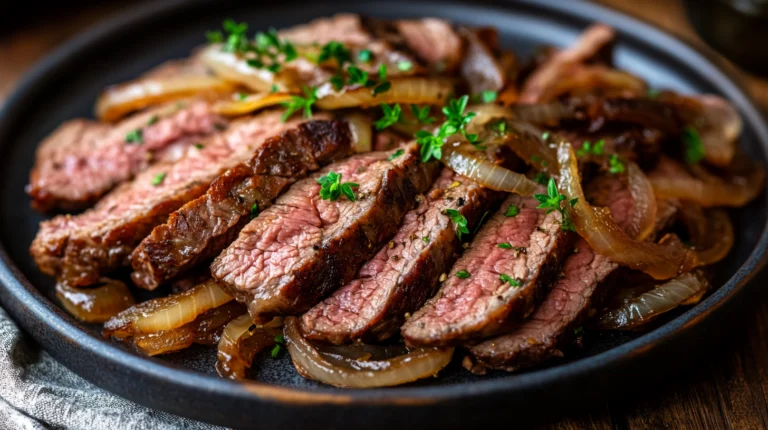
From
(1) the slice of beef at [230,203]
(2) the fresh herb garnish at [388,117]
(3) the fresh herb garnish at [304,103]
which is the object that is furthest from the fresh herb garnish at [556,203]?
(3) the fresh herb garnish at [304,103]

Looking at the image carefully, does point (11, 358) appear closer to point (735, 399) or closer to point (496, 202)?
point (496, 202)

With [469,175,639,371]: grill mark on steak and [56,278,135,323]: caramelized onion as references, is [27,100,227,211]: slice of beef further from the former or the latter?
[469,175,639,371]: grill mark on steak

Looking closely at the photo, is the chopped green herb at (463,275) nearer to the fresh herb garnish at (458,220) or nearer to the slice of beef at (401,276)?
the slice of beef at (401,276)

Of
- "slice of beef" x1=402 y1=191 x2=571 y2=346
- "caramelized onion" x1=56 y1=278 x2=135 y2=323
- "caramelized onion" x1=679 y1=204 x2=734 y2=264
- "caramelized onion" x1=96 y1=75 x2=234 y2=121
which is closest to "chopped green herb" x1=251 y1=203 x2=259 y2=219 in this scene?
"caramelized onion" x1=56 y1=278 x2=135 y2=323

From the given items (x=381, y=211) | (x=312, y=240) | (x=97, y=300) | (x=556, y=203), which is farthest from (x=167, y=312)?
(x=556, y=203)

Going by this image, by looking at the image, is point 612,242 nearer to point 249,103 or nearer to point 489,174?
point 489,174
